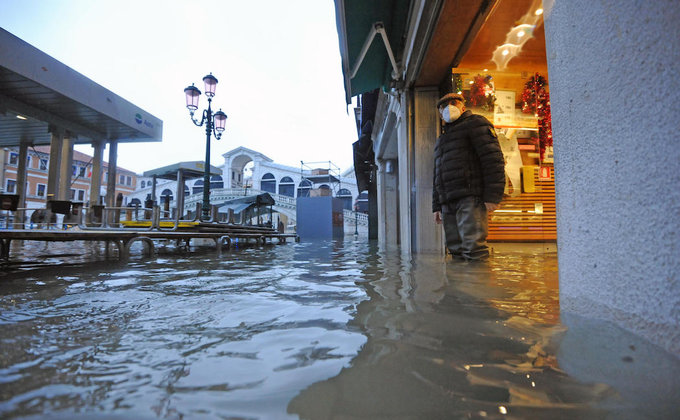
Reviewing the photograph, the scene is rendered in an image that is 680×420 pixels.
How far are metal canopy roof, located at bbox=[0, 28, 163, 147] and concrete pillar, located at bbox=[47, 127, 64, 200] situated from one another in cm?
31

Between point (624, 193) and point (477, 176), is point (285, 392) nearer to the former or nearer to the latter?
point (624, 193)

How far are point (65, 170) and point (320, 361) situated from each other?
13258mm

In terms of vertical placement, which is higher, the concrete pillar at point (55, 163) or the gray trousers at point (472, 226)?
the concrete pillar at point (55, 163)

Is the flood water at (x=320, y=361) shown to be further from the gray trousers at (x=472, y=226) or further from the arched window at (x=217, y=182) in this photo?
the arched window at (x=217, y=182)

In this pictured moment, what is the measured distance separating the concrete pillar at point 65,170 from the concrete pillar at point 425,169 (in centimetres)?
1099

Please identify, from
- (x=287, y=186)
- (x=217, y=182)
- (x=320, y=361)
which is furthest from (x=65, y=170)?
(x=217, y=182)

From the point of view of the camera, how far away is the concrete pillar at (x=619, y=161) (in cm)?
91

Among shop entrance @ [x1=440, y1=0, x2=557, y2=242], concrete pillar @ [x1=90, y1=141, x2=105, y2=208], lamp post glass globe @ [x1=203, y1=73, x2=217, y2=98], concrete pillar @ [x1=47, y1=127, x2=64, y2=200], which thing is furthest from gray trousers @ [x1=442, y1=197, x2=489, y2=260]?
concrete pillar @ [x1=90, y1=141, x2=105, y2=208]

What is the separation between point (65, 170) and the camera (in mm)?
10711

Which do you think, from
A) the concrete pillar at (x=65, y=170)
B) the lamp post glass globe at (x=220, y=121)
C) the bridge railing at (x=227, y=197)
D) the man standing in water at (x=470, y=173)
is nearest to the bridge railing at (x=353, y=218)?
the bridge railing at (x=227, y=197)

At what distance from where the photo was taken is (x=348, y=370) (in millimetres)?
900

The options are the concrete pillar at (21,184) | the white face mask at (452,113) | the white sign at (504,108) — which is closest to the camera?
the white face mask at (452,113)

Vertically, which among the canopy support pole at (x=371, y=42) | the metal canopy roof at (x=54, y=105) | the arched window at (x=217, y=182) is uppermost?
A: the arched window at (x=217, y=182)

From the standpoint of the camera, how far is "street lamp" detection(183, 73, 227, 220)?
943cm
